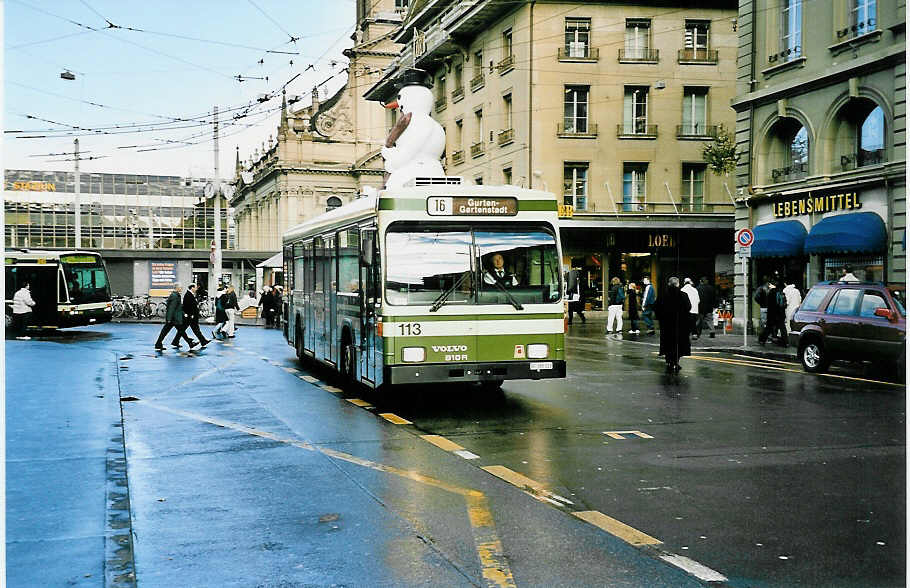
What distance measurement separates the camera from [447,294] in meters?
12.0

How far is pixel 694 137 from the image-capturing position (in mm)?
42656

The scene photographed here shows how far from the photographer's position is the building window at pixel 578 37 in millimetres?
41500

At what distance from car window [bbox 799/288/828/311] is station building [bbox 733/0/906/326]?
4697 mm

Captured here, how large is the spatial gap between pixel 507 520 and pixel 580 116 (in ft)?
120

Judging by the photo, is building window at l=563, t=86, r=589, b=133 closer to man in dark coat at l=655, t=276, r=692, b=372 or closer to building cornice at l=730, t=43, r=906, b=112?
building cornice at l=730, t=43, r=906, b=112

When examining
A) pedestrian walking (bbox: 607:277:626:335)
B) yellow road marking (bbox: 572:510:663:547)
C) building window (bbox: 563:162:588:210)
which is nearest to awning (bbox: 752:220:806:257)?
pedestrian walking (bbox: 607:277:626:335)

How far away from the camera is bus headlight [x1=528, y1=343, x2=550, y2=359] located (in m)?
12.2

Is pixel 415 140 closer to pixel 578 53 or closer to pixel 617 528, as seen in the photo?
pixel 617 528

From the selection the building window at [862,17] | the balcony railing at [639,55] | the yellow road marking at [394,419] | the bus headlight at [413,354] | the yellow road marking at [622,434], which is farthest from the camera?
the balcony railing at [639,55]

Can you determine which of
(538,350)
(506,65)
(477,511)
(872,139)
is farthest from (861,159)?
(477,511)

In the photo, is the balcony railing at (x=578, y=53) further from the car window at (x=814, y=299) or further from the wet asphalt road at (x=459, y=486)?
the wet asphalt road at (x=459, y=486)

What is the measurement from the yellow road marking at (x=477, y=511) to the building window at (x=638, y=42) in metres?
34.1

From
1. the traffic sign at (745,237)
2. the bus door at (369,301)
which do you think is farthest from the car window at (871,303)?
the bus door at (369,301)

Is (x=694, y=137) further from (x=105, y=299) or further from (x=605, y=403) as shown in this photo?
(x=605, y=403)
